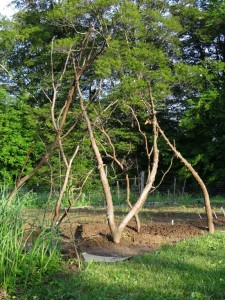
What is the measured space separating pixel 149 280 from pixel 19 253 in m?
1.28

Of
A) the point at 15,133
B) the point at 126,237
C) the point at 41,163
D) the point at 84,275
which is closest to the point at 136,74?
the point at 15,133

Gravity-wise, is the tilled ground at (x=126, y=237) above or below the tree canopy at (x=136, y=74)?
below

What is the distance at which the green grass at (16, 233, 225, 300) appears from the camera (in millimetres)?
4105

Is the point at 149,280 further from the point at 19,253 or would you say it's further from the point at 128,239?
the point at 128,239

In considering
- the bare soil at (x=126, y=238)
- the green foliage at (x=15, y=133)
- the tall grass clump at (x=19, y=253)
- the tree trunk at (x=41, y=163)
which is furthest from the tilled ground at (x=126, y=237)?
the green foliage at (x=15, y=133)

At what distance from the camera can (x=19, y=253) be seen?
Answer: 460 cm

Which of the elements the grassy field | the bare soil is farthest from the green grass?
the bare soil

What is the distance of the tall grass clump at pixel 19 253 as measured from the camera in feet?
14.3

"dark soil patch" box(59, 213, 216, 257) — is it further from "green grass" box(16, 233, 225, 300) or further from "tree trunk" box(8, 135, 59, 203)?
"tree trunk" box(8, 135, 59, 203)

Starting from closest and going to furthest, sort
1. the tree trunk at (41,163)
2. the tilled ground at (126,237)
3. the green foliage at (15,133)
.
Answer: the tree trunk at (41,163) → the tilled ground at (126,237) → the green foliage at (15,133)

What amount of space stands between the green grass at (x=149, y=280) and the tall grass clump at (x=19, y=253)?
188 mm

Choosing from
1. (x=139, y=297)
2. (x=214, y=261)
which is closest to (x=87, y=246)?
(x=214, y=261)

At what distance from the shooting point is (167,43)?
27859 mm

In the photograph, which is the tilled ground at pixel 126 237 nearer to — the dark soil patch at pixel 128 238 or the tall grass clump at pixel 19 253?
the dark soil patch at pixel 128 238
